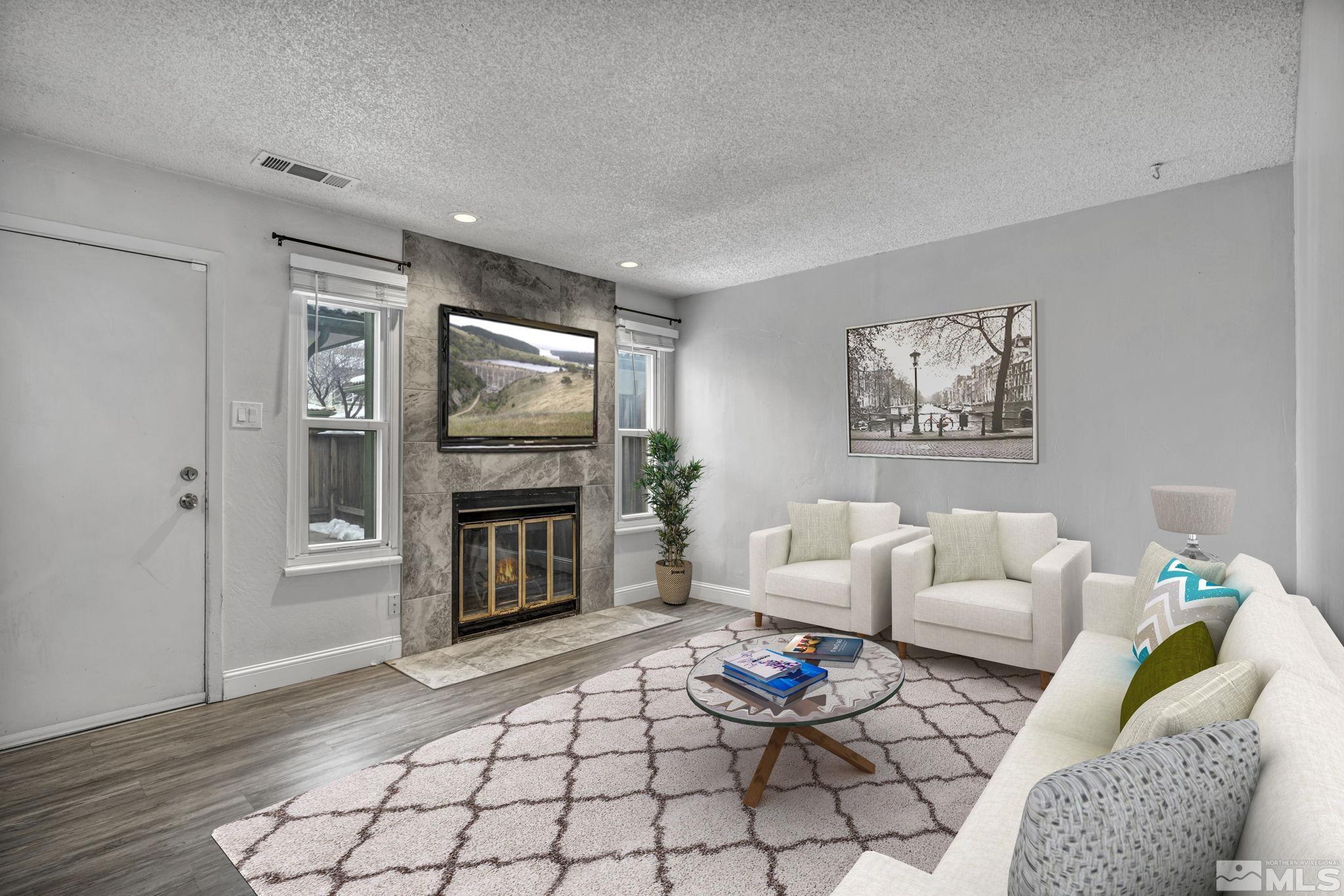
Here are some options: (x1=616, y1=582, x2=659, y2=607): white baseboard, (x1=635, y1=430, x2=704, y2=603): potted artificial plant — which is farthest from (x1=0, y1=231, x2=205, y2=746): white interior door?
(x1=635, y1=430, x2=704, y2=603): potted artificial plant

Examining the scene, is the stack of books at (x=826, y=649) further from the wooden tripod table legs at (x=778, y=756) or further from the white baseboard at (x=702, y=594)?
the white baseboard at (x=702, y=594)

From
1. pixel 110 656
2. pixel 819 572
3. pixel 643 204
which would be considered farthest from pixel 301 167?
pixel 819 572

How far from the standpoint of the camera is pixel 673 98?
93.2 inches

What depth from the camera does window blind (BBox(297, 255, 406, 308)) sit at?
3410 millimetres

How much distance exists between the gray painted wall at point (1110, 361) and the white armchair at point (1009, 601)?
0.28m

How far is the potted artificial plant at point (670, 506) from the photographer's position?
5.08 meters

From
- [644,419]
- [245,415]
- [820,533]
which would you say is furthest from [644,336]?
[245,415]

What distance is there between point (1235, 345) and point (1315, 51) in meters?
1.80

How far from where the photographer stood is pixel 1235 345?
312 centimetres

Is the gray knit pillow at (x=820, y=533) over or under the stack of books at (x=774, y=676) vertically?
over

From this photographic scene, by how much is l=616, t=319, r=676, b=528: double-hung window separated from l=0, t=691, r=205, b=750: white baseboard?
284cm

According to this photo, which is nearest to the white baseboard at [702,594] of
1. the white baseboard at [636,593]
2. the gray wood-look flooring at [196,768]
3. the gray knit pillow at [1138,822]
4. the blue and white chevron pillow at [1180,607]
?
the white baseboard at [636,593]

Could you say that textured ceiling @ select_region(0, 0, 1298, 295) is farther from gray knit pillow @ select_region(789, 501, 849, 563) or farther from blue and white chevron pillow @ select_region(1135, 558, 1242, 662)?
gray knit pillow @ select_region(789, 501, 849, 563)

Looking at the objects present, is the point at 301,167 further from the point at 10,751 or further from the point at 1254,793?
the point at 1254,793
